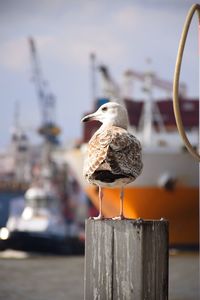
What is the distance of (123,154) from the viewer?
5.95 m

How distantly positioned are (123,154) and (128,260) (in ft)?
2.97

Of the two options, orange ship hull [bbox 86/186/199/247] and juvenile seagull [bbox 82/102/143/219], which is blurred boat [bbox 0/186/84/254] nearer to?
orange ship hull [bbox 86/186/199/247]

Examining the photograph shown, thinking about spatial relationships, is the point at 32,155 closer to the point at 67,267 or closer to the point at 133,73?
the point at 133,73

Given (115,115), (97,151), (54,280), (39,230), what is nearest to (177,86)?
(115,115)

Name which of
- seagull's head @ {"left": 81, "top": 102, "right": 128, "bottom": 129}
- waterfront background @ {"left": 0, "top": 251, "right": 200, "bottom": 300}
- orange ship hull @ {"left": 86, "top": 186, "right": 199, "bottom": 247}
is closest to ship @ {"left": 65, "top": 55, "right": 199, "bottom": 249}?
orange ship hull @ {"left": 86, "top": 186, "right": 199, "bottom": 247}

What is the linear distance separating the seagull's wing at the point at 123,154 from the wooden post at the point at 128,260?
1.64 feet

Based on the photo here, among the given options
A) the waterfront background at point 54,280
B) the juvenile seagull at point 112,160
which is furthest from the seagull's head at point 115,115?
the waterfront background at point 54,280

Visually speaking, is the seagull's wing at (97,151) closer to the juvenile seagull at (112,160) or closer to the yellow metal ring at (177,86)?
the juvenile seagull at (112,160)

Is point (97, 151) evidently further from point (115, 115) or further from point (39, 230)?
point (39, 230)

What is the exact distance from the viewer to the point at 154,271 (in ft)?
18.3

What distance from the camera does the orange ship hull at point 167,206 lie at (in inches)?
1061

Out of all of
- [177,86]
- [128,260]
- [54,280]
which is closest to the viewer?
[128,260]

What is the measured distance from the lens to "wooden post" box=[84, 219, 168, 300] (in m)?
5.51

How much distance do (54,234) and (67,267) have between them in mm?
10602
